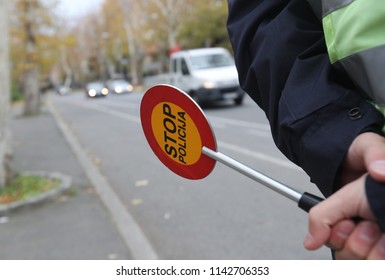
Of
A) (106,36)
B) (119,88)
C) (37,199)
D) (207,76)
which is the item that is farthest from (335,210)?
(106,36)

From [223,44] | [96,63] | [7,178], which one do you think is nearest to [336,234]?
[7,178]

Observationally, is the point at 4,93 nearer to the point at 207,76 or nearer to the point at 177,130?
the point at 177,130

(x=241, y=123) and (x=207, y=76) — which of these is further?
(x=207, y=76)

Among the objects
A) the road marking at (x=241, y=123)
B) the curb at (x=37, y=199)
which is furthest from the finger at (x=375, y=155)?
the road marking at (x=241, y=123)

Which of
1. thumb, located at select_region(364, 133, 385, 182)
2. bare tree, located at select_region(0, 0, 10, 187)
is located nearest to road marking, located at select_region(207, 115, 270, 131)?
bare tree, located at select_region(0, 0, 10, 187)

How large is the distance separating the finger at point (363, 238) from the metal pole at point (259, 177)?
0.55 ft

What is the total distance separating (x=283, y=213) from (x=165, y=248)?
1.33m

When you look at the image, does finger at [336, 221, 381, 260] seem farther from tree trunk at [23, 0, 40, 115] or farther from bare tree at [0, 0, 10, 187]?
tree trunk at [23, 0, 40, 115]

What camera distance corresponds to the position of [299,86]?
3.81 feet

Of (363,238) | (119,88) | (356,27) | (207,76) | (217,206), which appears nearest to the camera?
(363,238)

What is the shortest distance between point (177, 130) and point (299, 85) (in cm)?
35

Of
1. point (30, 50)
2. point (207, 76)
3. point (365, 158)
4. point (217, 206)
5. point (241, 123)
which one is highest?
point (365, 158)

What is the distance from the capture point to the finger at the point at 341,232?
0.89 m

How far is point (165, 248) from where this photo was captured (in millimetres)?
4160
